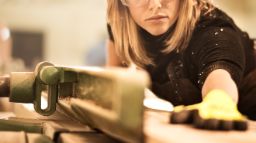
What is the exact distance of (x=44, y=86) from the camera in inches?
22.0

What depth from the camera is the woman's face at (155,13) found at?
2.40ft

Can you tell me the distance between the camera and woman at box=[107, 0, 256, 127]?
658mm

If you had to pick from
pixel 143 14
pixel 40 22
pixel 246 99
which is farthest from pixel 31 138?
pixel 40 22

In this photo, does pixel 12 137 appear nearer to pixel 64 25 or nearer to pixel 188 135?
pixel 188 135

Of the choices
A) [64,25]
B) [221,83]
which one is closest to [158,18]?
[221,83]

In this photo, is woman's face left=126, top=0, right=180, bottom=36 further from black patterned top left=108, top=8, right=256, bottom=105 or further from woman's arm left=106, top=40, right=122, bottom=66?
woman's arm left=106, top=40, right=122, bottom=66

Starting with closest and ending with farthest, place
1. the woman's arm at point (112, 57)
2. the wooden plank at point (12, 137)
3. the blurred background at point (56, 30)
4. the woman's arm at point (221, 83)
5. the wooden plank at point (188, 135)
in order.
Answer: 1. the wooden plank at point (188, 135)
2. the wooden plank at point (12, 137)
3. the woman's arm at point (221, 83)
4. the woman's arm at point (112, 57)
5. the blurred background at point (56, 30)

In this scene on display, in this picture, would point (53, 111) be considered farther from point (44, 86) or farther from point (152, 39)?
point (152, 39)

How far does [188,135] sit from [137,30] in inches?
18.9

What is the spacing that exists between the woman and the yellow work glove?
167 millimetres

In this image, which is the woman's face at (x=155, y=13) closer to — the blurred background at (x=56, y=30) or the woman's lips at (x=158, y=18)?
the woman's lips at (x=158, y=18)

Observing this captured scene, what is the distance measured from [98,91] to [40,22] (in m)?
3.90

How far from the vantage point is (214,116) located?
0.41 metres

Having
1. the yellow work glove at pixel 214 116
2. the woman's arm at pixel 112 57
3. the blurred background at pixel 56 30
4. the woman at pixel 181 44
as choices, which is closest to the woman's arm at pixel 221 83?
the woman at pixel 181 44
